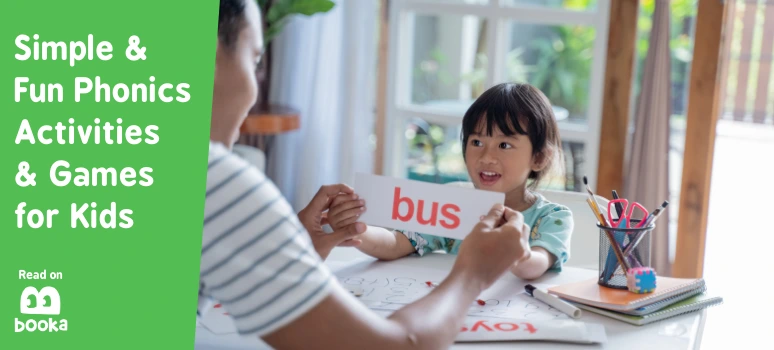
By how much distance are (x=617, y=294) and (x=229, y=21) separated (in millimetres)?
718

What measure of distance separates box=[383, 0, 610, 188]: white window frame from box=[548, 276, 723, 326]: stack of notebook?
4.92 feet

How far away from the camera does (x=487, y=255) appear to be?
1.08 m

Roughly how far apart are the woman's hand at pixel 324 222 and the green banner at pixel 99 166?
454 mm

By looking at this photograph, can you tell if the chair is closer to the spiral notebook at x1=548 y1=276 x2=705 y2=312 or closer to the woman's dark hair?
the spiral notebook at x1=548 y1=276 x2=705 y2=312

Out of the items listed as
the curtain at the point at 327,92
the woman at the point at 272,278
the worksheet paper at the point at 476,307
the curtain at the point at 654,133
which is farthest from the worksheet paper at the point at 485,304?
the curtain at the point at 327,92

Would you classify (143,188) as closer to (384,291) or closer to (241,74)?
(241,74)

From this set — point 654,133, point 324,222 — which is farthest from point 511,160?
point 654,133

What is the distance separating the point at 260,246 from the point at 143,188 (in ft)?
0.75

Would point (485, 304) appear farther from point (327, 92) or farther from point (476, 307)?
point (327, 92)

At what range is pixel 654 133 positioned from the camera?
2705 millimetres

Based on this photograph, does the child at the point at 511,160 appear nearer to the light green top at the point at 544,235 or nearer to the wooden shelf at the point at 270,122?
the light green top at the point at 544,235

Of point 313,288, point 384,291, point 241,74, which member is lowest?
point 384,291

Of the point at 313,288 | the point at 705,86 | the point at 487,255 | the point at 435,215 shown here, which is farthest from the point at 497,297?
the point at 705,86

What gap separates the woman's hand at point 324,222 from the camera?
1425 mm
